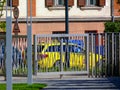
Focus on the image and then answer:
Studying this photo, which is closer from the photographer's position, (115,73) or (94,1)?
(115,73)

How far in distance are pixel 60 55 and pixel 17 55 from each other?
6.52 feet

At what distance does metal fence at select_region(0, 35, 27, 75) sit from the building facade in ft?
61.5

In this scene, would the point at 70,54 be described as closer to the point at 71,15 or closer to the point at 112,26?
the point at 112,26

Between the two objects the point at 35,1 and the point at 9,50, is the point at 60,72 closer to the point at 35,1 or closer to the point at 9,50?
the point at 9,50

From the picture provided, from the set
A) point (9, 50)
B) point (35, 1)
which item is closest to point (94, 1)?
point (35, 1)

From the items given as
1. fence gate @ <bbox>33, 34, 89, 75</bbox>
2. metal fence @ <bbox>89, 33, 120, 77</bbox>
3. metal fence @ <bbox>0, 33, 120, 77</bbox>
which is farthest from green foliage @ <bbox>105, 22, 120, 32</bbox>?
fence gate @ <bbox>33, 34, 89, 75</bbox>

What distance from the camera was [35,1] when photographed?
161ft

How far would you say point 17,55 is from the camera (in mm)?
28625

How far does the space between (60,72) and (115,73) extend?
2.64m

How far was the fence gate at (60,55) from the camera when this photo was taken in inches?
1115

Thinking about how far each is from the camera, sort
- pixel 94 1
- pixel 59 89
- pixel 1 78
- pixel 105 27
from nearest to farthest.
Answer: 1. pixel 59 89
2. pixel 1 78
3. pixel 105 27
4. pixel 94 1

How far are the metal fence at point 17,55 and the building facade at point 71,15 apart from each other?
18.8 meters

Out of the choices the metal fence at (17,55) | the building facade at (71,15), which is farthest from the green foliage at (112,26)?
the metal fence at (17,55)

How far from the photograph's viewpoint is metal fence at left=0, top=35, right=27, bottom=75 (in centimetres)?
2842
